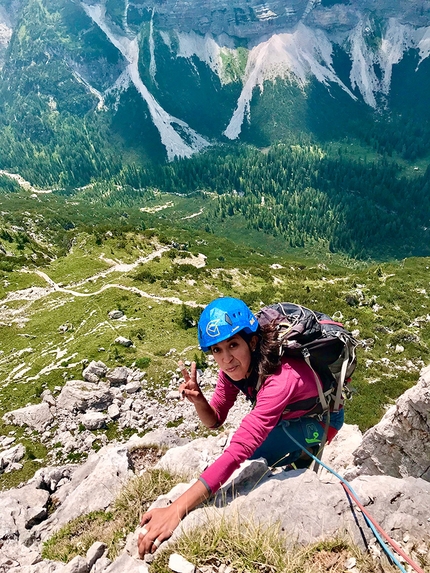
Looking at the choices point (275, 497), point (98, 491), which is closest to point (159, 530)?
point (275, 497)

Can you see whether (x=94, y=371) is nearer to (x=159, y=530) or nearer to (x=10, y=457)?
(x=10, y=457)

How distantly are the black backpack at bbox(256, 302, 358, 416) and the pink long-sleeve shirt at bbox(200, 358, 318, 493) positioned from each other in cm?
19

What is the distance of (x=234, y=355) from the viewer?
6.04 metres

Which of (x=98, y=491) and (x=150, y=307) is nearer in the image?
(x=98, y=491)

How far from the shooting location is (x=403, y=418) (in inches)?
325

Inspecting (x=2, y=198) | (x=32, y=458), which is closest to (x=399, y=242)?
(x=32, y=458)

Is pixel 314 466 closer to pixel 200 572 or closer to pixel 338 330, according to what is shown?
pixel 338 330

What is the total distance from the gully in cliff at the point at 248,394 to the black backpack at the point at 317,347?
0.11m

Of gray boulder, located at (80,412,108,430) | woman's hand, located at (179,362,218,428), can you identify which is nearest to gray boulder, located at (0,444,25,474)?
gray boulder, located at (80,412,108,430)

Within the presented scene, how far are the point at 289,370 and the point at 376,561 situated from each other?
2.74 metres

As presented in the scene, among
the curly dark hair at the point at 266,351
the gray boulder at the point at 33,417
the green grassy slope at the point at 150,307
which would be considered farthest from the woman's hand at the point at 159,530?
the gray boulder at the point at 33,417

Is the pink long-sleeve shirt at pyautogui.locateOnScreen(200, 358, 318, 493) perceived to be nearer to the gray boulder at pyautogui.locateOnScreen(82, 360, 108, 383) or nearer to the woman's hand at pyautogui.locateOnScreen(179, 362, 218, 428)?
the woman's hand at pyautogui.locateOnScreen(179, 362, 218, 428)

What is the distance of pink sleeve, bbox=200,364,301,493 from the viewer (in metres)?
5.40

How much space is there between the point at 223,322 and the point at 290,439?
315 cm
